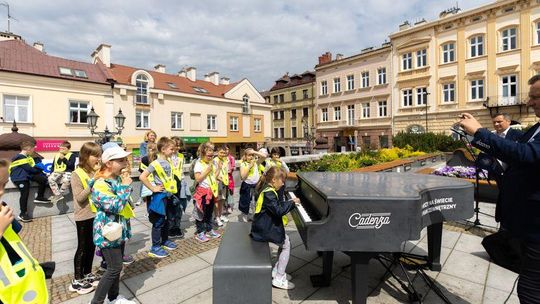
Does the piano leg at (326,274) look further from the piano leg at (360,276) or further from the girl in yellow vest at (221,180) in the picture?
the girl in yellow vest at (221,180)

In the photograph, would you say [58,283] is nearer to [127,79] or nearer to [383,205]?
[383,205]

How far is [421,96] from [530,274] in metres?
30.7

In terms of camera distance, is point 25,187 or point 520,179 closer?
point 520,179

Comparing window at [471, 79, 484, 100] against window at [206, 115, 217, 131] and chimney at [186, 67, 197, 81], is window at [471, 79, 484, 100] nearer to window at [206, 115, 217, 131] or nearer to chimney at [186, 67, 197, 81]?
window at [206, 115, 217, 131]

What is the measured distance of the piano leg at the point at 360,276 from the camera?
2668 mm

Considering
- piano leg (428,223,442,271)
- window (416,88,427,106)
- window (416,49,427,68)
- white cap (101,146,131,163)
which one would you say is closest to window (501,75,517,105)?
window (416,88,427,106)

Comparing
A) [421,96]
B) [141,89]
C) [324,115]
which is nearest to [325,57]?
[324,115]

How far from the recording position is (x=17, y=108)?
2062cm

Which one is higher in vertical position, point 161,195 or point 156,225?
point 161,195

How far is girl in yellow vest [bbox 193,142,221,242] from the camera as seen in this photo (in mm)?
5238

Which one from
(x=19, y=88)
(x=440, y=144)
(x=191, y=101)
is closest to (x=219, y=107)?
(x=191, y=101)

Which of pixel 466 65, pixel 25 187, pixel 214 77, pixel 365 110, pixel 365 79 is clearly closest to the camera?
pixel 25 187

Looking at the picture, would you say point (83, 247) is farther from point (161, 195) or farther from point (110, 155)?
point (110, 155)

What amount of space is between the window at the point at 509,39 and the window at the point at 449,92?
15.4 ft
